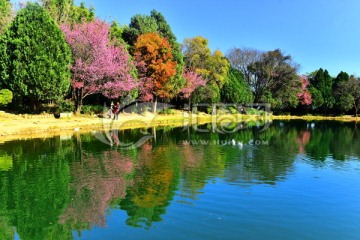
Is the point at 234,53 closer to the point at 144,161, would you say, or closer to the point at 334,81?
the point at 334,81

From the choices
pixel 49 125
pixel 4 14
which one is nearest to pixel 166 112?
pixel 4 14

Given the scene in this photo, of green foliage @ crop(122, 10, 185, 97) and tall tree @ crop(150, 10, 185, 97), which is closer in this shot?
green foliage @ crop(122, 10, 185, 97)

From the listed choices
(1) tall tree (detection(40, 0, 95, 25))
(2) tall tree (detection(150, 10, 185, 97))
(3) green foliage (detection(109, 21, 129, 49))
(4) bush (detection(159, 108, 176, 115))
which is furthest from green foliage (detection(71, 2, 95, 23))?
(4) bush (detection(159, 108, 176, 115))

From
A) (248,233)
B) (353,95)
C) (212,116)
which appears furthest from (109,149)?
(353,95)

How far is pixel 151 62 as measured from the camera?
3903 centimetres

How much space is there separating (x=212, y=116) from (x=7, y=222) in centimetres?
4384

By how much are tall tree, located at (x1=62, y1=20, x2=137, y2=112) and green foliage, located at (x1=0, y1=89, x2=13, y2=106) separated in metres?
5.75

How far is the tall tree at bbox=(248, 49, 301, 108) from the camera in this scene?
215 feet

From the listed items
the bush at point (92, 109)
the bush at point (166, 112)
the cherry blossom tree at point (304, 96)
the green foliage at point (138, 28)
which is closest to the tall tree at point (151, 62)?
the green foliage at point (138, 28)

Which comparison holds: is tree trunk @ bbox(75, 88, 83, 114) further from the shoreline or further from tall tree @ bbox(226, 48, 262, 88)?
tall tree @ bbox(226, 48, 262, 88)

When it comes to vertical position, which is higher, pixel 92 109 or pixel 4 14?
pixel 4 14

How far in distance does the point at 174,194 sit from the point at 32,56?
20.4 metres

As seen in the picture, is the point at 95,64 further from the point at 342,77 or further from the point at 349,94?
the point at 342,77

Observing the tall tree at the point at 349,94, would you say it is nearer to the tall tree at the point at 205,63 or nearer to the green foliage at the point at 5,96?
the tall tree at the point at 205,63
